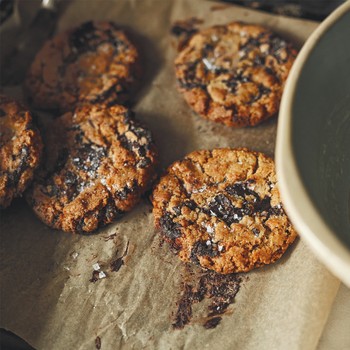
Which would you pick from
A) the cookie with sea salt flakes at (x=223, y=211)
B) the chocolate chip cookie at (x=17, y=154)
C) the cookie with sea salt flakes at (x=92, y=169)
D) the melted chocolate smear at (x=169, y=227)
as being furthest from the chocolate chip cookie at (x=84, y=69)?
the melted chocolate smear at (x=169, y=227)

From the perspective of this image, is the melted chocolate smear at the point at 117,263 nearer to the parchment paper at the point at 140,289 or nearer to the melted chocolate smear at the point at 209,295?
the parchment paper at the point at 140,289

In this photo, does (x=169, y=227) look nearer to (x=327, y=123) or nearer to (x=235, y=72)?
(x=327, y=123)

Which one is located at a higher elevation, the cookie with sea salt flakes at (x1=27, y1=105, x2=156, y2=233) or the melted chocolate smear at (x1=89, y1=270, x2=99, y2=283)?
the cookie with sea salt flakes at (x1=27, y1=105, x2=156, y2=233)

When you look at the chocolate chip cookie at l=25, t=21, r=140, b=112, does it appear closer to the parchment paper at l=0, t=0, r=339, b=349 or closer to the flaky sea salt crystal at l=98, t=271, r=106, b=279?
the parchment paper at l=0, t=0, r=339, b=349

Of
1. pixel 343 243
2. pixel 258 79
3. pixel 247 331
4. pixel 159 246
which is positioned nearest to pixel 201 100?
pixel 258 79

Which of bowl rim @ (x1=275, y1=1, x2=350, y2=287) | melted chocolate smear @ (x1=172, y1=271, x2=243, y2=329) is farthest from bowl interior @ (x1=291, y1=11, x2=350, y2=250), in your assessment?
melted chocolate smear @ (x1=172, y1=271, x2=243, y2=329)
